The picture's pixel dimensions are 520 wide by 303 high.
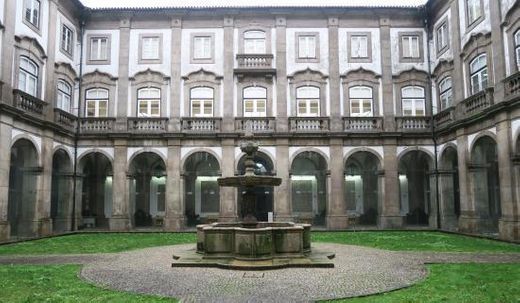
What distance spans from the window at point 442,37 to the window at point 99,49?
1860cm

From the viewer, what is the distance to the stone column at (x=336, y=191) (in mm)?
23422

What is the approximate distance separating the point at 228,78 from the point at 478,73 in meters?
12.6

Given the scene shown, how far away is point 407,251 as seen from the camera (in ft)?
45.5

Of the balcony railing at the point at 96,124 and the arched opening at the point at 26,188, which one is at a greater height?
the balcony railing at the point at 96,124

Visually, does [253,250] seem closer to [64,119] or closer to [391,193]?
[391,193]

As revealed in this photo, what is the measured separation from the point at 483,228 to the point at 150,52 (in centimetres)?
1965

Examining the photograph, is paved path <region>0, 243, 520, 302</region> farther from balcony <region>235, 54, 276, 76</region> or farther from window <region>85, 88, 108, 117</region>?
balcony <region>235, 54, 276, 76</region>

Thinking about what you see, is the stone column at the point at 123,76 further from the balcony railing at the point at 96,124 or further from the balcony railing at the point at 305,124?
the balcony railing at the point at 305,124

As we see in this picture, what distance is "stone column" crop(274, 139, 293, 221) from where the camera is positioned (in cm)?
2328

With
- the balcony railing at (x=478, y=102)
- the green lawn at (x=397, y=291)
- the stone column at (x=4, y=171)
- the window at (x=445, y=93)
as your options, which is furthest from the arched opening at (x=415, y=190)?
the stone column at (x=4, y=171)

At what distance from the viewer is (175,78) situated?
81.1 ft

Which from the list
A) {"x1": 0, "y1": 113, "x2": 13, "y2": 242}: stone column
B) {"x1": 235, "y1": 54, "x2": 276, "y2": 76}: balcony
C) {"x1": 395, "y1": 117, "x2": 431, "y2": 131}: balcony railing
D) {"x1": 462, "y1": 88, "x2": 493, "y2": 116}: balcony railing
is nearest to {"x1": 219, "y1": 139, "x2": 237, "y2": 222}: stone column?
{"x1": 235, "y1": 54, "x2": 276, "y2": 76}: balcony

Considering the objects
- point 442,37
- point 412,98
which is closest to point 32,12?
point 412,98

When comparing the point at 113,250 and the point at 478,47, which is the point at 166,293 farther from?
the point at 478,47
